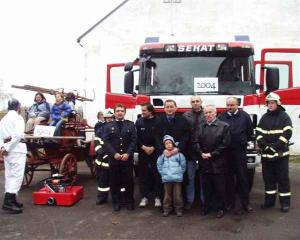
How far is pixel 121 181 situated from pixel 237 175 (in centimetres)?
201

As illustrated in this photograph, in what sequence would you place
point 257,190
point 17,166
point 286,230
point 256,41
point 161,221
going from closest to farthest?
point 286,230
point 161,221
point 17,166
point 257,190
point 256,41

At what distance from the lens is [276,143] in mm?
6852

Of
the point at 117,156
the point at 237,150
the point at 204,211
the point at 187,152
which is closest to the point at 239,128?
the point at 237,150

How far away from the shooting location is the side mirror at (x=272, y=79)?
8.08 m

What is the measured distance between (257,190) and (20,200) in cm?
495

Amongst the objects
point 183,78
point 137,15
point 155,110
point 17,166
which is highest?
point 137,15

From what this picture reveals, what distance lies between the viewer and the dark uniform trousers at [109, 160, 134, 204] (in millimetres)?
7223

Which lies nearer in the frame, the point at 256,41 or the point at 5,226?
the point at 5,226

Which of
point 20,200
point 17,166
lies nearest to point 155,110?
point 17,166

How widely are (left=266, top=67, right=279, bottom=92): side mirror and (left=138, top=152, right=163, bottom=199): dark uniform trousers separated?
2.77m

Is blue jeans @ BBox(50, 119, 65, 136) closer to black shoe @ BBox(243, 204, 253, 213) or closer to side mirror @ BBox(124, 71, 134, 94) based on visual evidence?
side mirror @ BBox(124, 71, 134, 94)

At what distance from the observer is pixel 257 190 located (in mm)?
9062

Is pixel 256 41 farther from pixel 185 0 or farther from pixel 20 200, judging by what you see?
pixel 20 200

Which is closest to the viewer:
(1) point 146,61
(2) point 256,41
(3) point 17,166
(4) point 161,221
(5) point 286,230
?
(5) point 286,230
